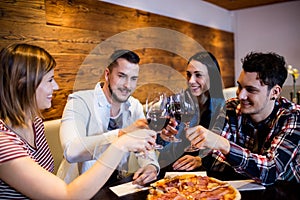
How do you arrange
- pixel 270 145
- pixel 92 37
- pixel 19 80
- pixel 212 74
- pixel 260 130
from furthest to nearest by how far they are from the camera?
pixel 92 37 < pixel 212 74 < pixel 260 130 < pixel 270 145 < pixel 19 80

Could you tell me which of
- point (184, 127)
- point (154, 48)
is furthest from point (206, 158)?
point (154, 48)

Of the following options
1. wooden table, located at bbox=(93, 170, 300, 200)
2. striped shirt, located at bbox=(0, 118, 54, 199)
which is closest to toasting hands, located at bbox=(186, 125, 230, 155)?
wooden table, located at bbox=(93, 170, 300, 200)

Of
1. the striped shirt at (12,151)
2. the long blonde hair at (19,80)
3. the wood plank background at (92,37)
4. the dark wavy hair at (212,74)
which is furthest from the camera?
the dark wavy hair at (212,74)

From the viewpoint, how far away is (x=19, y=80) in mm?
1075

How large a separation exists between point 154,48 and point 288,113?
237 cm

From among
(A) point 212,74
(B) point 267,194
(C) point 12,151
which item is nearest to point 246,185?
(B) point 267,194

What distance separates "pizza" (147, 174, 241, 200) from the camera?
3.54 ft

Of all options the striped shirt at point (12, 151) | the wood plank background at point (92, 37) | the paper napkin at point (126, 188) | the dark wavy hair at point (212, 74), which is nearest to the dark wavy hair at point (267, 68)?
the paper napkin at point (126, 188)

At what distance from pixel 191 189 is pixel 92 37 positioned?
1.97m

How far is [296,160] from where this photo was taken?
1.33 m

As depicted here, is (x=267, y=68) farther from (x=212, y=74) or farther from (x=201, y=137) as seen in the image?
(x=212, y=74)

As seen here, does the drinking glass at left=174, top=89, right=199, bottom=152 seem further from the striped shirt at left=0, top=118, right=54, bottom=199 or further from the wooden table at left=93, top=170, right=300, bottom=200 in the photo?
the striped shirt at left=0, top=118, right=54, bottom=199

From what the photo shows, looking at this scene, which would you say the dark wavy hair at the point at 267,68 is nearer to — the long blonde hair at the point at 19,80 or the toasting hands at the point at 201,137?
the toasting hands at the point at 201,137

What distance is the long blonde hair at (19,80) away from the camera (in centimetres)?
107
